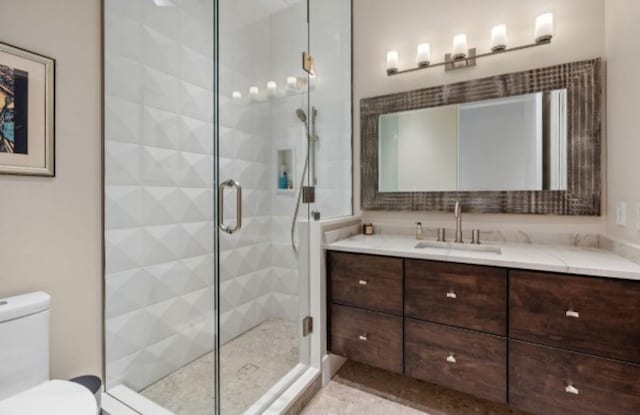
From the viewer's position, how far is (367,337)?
5.69 ft

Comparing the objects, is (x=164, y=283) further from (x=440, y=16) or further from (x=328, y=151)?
(x=440, y=16)

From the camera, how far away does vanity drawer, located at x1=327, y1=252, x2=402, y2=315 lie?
1.64 m

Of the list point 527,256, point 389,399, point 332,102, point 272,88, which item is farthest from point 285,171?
point 389,399

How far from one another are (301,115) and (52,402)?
177 centimetres

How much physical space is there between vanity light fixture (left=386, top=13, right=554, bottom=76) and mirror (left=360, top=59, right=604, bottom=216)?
16cm

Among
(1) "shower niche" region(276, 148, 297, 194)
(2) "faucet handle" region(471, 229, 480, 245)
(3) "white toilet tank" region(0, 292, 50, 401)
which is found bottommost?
(3) "white toilet tank" region(0, 292, 50, 401)

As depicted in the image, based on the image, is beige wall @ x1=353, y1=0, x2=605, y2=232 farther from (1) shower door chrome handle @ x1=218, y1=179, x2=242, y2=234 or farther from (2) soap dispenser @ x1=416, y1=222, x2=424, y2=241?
(1) shower door chrome handle @ x1=218, y1=179, x2=242, y2=234

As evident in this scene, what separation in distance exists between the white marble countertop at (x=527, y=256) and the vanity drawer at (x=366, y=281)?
0.17 feet

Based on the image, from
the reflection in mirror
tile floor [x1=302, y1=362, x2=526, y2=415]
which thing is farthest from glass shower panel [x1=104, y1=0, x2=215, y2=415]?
the reflection in mirror

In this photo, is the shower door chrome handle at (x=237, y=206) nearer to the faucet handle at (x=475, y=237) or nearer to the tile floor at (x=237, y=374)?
the tile floor at (x=237, y=374)

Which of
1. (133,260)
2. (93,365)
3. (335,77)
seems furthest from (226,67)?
(93,365)

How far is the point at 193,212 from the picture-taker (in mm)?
1762

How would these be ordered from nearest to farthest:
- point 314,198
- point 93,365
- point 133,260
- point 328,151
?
1. point 93,365
2. point 133,260
3. point 314,198
4. point 328,151

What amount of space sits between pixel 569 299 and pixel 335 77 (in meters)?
1.94
